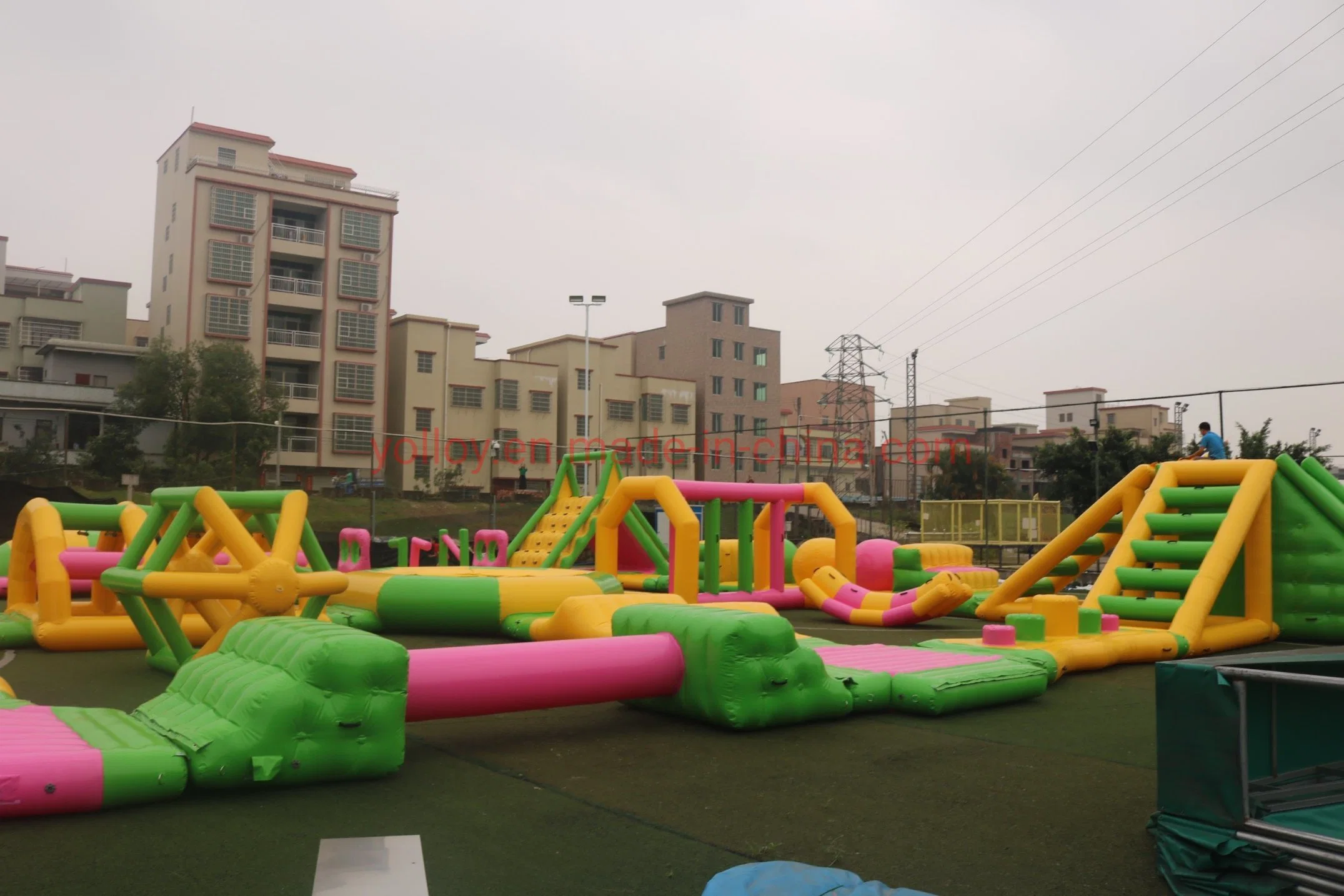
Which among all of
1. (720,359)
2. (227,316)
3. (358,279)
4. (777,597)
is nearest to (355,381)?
(358,279)

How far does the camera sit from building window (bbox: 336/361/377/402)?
37.8 m

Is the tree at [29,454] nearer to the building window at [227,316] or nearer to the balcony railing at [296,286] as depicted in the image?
the building window at [227,316]

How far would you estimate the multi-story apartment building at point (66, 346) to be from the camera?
111 feet

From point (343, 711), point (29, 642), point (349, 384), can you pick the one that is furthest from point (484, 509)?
point (343, 711)

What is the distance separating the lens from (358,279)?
38.5 m

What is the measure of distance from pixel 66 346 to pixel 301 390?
7.66 metres

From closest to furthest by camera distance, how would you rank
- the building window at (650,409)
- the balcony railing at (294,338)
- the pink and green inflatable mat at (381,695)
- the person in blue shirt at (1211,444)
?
the pink and green inflatable mat at (381,695) → the person in blue shirt at (1211,444) → the balcony railing at (294,338) → the building window at (650,409)

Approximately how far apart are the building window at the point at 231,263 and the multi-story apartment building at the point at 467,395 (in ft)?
19.0

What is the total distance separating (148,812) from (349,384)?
116 feet

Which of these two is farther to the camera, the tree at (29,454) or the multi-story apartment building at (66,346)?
the multi-story apartment building at (66,346)

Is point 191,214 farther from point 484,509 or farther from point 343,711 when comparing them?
point 343,711

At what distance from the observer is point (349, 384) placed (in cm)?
3800

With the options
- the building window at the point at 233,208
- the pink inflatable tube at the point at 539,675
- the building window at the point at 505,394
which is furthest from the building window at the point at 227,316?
the pink inflatable tube at the point at 539,675

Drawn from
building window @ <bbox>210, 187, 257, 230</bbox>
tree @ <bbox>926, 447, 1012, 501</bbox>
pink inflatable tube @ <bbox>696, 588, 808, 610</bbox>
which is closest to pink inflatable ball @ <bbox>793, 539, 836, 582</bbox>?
pink inflatable tube @ <bbox>696, 588, 808, 610</bbox>
